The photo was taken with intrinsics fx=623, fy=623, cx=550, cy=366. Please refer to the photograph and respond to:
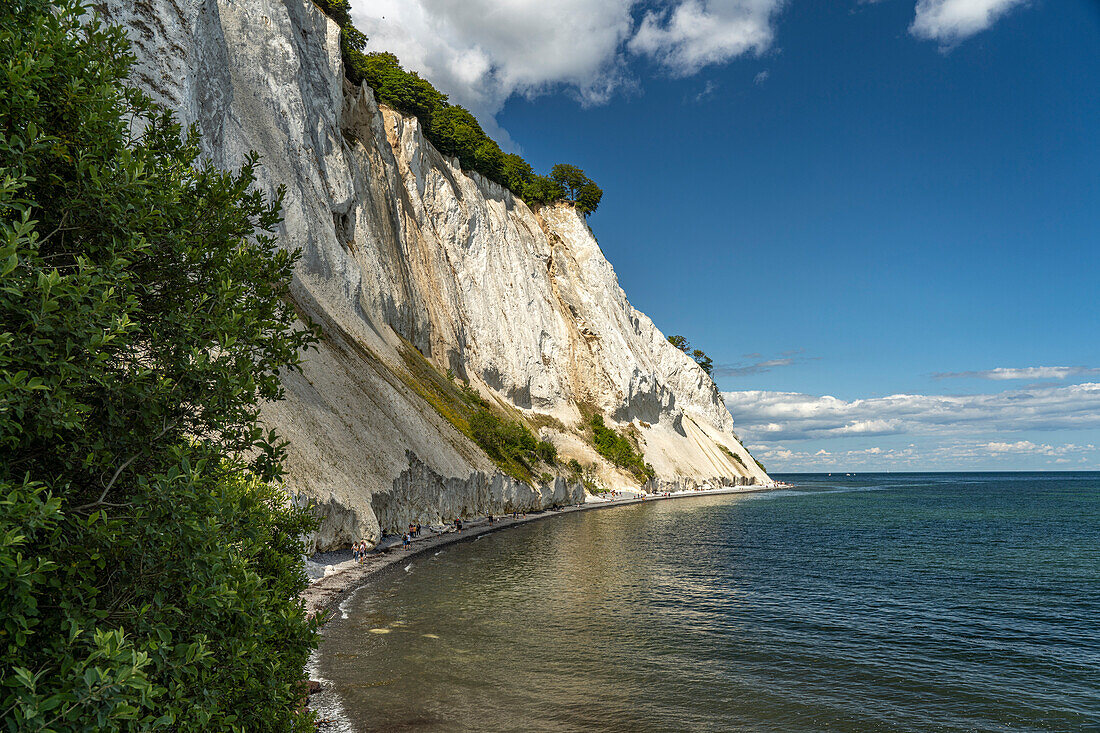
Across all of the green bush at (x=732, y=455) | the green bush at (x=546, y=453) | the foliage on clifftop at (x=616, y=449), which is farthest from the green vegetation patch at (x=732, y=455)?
the green bush at (x=546, y=453)

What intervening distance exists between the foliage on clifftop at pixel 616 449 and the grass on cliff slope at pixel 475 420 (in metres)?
22.6

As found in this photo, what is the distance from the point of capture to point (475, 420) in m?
66.4

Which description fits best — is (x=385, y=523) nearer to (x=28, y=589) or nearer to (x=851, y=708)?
(x=851, y=708)

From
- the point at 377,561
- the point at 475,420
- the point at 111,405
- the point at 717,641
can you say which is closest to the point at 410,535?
the point at 377,561

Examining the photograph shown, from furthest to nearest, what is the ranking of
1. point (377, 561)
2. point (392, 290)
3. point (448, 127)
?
point (448, 127)
point (392, 290)
point (377, 561)

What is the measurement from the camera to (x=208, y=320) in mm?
7312

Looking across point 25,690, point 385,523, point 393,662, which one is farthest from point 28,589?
point 385,523

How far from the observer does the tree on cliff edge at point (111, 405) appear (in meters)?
5.11

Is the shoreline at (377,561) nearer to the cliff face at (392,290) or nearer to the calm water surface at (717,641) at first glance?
the calm water surface at (717,641)

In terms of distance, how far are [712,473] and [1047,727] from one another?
4482 inches

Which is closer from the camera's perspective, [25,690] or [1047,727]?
[25,690]

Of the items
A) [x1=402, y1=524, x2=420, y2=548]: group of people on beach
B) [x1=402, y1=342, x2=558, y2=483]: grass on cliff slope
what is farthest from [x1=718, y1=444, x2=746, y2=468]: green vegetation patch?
[x1=402, y1=524, x2=420, y2=548]: group of people on beach

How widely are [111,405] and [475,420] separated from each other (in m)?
60.4

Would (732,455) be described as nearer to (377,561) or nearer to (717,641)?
(377,561)
